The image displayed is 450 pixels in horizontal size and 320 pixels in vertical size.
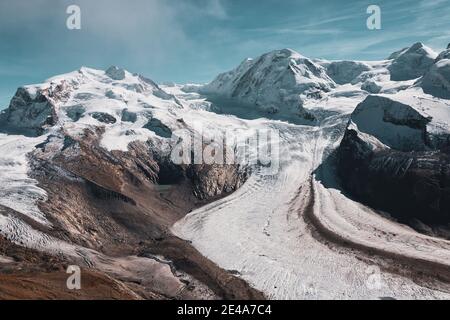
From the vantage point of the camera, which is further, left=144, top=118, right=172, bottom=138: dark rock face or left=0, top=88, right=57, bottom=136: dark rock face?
left=0, top=88, right=57, bottom=136: dark rock face

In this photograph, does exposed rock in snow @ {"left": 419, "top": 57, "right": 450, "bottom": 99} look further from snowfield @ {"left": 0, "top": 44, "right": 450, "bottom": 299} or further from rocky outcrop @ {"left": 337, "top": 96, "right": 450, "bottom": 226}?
rocky outcrop @ {"left": 337, "top": 96, "right": 450, "bottom": 226}

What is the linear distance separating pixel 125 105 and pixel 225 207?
78.8m

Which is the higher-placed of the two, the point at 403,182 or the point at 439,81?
the point at 439,81

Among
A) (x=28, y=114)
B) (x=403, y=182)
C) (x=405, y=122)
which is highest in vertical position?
(x=28, y=114)

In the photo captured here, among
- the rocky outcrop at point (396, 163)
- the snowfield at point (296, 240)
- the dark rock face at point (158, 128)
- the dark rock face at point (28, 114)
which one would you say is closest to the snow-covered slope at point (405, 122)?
the rocky outcrop at point (396, 163)

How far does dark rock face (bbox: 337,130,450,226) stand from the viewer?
91.0m

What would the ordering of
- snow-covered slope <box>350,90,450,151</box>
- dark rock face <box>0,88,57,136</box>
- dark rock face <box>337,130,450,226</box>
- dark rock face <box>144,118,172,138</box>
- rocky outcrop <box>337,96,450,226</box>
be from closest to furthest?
dark rock face <box>337,130,450,226</box> < rocky outcrop <box>337,96,450,226</box> < snow-covered slope <box>350,90,450,151</box> < dark rock face <box>144,118,172,138</box> < dark rock face <box>0,88,57,136</box>

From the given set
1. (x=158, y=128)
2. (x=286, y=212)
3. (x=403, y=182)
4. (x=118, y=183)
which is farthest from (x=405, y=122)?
(x=118, y=183)

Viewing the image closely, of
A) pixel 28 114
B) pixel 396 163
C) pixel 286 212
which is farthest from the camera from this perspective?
pixel 28 114

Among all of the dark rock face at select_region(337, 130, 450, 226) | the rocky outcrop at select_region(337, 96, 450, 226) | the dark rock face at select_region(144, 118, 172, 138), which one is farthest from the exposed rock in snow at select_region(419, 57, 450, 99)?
the dark rock face at select_region(144, 118, 172, 138)

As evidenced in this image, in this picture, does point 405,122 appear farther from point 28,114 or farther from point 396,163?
point 28,114

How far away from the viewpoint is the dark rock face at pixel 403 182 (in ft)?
299

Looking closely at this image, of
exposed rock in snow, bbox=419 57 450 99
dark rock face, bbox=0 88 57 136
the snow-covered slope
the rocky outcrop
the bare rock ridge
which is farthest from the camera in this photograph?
exposed rock in snow, bbox=419 57 450 99

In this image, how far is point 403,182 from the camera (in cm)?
9931
